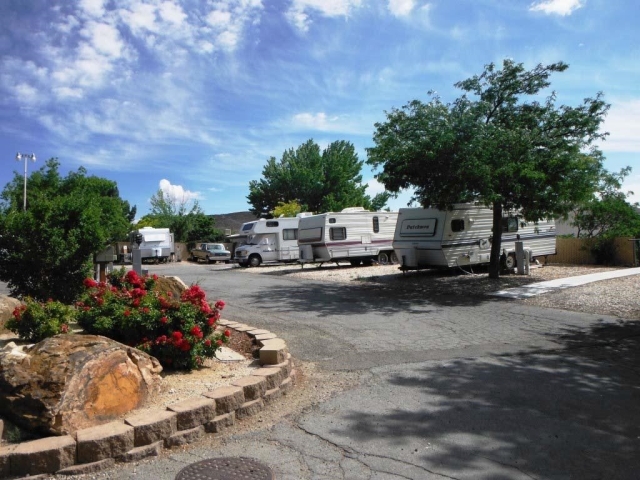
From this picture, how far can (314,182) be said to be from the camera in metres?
44.5

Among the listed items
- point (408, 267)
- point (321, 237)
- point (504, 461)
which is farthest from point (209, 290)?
point (504, 461)

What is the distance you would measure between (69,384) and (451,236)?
48.1 feet

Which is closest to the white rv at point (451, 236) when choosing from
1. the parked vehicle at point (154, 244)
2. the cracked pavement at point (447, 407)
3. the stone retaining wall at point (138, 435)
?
the cracked pavement at point (447, 407)

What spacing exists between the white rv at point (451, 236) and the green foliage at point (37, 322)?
515 inches

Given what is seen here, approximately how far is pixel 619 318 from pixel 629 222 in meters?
14.6

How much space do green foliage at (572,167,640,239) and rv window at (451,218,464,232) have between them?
7.57 m

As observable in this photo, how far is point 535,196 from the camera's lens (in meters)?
13.4

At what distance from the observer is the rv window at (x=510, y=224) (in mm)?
18531

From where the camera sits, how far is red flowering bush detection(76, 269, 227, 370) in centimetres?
540

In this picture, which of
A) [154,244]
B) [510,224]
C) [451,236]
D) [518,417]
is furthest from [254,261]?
[518,417]

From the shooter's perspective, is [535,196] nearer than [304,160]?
Yes

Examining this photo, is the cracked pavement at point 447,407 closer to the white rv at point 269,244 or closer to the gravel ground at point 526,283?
the gravel ground at point 526,283

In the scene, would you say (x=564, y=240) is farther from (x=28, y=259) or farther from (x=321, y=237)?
(x=28, y=259)

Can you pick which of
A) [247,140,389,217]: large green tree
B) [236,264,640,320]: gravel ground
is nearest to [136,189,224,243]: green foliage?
[247,140,389,217]: large green tree
